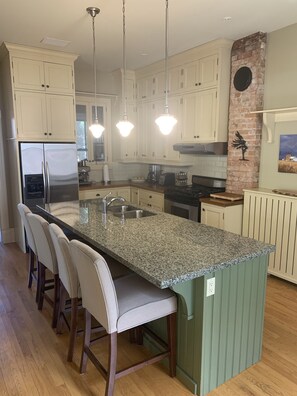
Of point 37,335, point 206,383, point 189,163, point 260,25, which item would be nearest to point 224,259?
point 206,383

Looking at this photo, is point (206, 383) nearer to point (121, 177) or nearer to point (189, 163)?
point (189, 163)

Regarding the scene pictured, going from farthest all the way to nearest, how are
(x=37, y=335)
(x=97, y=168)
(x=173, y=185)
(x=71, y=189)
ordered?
1. (x=97, y=168)
2. (x=173, y=185)
3. (x=71, y=189)
4. (x=37, y=335)

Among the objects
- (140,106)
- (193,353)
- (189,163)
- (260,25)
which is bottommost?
(193,353)

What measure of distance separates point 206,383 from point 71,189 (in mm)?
3504

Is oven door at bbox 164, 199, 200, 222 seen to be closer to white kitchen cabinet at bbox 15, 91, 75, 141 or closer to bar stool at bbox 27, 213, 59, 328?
white kitchen cabinet at bbox 15, 91, 75, 141

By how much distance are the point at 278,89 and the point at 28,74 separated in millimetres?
3341

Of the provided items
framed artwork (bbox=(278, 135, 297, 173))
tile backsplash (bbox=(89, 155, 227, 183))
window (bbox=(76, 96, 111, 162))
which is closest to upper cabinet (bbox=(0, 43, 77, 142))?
window (bbox=(76, 96, 111, 162))

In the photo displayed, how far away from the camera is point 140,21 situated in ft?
11.1

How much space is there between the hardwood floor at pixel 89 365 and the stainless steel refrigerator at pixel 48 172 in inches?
69.1

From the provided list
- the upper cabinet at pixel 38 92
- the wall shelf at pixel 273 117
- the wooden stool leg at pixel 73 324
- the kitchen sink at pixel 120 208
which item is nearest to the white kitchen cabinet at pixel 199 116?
the wall shelf at pixel 273 117

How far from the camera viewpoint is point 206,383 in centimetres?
202

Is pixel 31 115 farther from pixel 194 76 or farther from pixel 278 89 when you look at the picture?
pixel 278 89

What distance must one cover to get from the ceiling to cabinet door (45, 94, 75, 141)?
708 millimetres

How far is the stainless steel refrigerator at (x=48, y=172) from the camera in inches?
175
